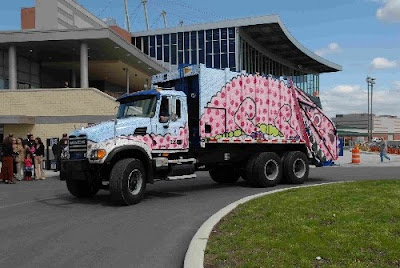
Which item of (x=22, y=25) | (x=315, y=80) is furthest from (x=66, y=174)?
(x=315, y=80)

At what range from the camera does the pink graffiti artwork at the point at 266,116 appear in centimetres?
1282

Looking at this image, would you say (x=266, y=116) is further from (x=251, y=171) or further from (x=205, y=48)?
(x=205, y=48)

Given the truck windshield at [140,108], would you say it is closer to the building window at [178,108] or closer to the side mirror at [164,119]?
the side mirror at [164,119]

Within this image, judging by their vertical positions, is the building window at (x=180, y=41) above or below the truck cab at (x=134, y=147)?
above

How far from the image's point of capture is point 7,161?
16.6m

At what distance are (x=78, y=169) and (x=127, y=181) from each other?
1226 mm

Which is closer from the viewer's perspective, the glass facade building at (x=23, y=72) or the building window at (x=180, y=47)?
the glass facade building at (x=23, y=72)

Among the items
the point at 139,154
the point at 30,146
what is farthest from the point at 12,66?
the point at 139,154

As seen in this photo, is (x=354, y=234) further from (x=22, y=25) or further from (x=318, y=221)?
(x=22, y=25)

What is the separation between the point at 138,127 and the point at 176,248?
16.4ft

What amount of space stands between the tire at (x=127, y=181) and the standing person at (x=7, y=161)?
25.4ft

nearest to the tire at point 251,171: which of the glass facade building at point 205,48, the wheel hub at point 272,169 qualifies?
the wheel hub at point 272,169

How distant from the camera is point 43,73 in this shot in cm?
4000

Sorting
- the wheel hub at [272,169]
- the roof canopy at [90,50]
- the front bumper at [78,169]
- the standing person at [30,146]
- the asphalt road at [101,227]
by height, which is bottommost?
the asphalt road at [101,227]
